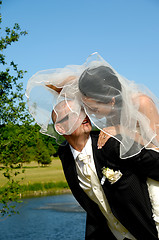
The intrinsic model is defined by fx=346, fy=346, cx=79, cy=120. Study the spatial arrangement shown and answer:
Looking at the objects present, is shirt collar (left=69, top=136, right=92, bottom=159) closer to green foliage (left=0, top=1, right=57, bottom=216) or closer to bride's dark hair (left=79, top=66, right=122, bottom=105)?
bride's dark hair (left=79, top=66, right=122, bottom=105)

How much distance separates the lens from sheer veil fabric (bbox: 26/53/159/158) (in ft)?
7.25

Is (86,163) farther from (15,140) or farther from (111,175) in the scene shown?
(15,140)

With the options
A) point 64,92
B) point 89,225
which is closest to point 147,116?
point 64,92

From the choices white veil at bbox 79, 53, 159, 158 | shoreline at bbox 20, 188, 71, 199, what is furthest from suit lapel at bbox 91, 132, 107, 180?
shoreline at bbox 20, 188, 71, 199

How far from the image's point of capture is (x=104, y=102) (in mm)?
2271

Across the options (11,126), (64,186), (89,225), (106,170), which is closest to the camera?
(106,170)

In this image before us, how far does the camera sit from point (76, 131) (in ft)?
7.64

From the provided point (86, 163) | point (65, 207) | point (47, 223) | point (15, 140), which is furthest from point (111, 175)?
point (65, 207)

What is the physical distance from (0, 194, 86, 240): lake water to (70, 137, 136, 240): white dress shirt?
37.4 ft

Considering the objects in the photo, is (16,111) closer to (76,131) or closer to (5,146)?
(5,146)

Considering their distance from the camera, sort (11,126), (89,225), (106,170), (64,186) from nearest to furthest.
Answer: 1. (106,170)
2. (89,225)
3. (11,126)
4. (64,186)

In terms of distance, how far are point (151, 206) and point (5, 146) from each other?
460 cm

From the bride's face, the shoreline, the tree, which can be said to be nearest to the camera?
the bride's face

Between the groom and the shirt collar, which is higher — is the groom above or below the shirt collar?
below
